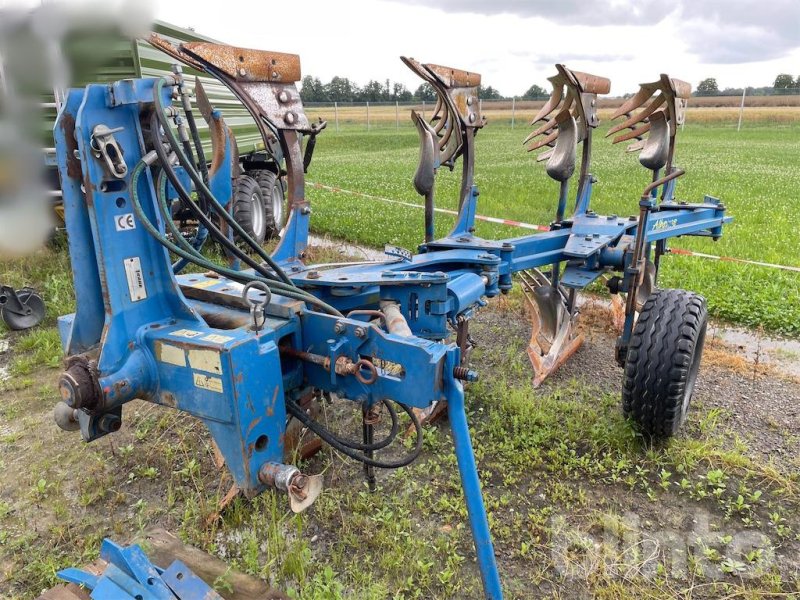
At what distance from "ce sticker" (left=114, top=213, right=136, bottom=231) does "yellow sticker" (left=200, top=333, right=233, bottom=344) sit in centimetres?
46

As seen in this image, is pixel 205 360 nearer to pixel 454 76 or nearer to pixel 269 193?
pixel 454 76

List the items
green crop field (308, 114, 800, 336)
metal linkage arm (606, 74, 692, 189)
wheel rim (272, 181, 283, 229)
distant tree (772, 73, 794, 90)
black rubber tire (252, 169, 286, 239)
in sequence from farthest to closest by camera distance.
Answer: distant tree (772, 73, 794, 90)
wheel rim (272, 181, 283, 229)
black rubber tire (252, 169, 286, 239)
green crop field (308, 114, 800, 336)
metal linkage arm (606, 74, 692, 189)

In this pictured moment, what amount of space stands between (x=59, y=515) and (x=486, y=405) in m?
2.52

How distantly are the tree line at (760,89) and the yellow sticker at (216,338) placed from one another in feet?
115

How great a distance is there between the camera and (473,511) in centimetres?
222

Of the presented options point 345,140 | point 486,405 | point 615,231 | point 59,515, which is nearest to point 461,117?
point 615,231

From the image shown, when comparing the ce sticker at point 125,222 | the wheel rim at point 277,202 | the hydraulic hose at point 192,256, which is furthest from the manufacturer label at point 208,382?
the wheel rim at point 277,202

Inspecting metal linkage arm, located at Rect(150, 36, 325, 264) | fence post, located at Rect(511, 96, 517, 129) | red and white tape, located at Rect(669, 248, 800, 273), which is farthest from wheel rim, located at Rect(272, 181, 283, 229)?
fence post, located at Rect(511, 96, 517, 129)

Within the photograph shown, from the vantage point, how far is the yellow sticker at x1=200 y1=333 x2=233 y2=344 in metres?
2.01

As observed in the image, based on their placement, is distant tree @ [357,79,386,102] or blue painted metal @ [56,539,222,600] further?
distant tree @ [357,79,386,102]

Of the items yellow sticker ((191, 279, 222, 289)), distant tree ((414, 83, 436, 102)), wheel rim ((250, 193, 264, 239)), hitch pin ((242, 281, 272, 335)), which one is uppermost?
distant tree ((414, 83, 436, 102))

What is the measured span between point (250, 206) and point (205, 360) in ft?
19.1

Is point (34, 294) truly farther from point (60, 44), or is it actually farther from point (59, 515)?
point (59, 515)

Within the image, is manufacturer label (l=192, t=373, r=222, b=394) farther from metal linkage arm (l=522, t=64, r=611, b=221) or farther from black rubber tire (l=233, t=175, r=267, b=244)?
black rubber tire (l=233, t=175, r=267, b=244)
